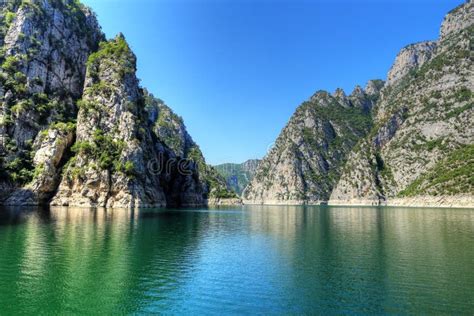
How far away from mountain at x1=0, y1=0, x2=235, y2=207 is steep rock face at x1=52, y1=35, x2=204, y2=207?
13.7 inches

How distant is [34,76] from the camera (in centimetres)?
14050

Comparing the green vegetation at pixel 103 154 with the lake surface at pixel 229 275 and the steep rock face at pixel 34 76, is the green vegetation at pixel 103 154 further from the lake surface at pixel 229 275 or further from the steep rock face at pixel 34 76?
the lake surface at pixel 229 275

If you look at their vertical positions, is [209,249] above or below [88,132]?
below

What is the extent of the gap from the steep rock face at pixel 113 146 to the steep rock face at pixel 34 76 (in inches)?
373

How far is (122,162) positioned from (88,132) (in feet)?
62.2

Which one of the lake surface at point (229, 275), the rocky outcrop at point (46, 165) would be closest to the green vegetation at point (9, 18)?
the rocky outcrop at point (46, 165)

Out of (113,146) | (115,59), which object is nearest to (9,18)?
(115,59)

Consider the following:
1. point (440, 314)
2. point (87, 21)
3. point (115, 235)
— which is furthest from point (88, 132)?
point (440, 314)

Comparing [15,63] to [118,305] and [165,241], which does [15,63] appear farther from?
[118,305]

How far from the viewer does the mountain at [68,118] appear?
412 feet

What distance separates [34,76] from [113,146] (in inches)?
1649

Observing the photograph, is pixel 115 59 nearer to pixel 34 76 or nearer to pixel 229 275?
pixel 34 76

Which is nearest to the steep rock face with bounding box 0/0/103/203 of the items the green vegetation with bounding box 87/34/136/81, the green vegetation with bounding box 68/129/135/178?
the green vegetation with bounding box 68/129/135/178

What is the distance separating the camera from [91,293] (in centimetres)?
2414
